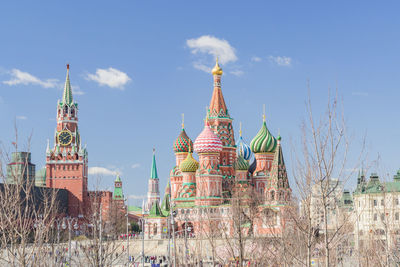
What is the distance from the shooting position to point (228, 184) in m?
73.7

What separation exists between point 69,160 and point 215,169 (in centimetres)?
5107

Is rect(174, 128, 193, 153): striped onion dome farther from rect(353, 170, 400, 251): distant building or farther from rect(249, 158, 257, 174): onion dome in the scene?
rect(353, 170, 400, 251): distant building

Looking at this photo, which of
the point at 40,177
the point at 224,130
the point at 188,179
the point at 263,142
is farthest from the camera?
the point at 40,177

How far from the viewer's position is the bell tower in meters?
110

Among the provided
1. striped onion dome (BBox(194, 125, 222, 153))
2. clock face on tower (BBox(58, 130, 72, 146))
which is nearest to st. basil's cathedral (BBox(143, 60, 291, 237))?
striped onion dome (BBox(194, 125, 222, 153))

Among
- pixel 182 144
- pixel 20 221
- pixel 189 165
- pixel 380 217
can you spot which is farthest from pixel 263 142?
pixel 20 221

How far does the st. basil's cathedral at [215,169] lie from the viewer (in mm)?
68375

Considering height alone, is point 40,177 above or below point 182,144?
→ below

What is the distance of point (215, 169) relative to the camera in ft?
229

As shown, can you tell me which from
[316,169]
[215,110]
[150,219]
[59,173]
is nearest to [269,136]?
[215,110]

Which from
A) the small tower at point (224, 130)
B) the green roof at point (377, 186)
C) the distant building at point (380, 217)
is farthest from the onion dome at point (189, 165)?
the distant building at point (380, 217)

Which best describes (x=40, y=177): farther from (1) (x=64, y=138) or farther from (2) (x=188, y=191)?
(2) (x=188, y=191)

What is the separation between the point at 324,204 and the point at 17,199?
25.7 feet

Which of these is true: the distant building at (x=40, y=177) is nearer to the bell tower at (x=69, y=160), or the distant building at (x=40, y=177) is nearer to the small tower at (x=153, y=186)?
the bell tower at (x=69, y=160)
